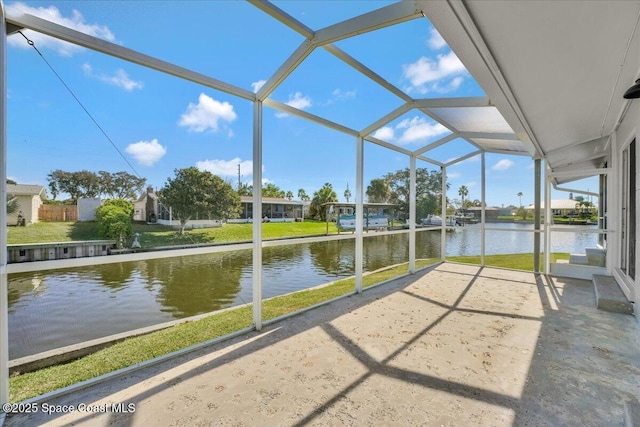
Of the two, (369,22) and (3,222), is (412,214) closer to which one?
(369,22)

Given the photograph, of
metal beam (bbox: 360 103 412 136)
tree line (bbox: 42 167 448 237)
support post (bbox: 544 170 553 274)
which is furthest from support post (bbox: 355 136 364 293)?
support post (bbox: 544 170 553 274)

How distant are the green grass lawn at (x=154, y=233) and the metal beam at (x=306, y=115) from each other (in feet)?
4.60

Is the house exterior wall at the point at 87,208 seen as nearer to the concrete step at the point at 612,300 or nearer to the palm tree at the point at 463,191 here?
the concrete step at the point at 612,300

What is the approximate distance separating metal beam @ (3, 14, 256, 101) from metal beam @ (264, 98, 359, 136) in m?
0.44

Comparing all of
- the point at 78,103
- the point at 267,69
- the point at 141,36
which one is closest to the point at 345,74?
the point at 267,69

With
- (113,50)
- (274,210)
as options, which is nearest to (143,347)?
(274,210)

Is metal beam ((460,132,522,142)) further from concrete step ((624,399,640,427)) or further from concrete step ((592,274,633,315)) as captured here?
concrete step ((624,399,640,427))

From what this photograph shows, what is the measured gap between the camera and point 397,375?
2320mm

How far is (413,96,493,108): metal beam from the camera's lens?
352 centimetres

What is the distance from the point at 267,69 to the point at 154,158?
4.89 feet

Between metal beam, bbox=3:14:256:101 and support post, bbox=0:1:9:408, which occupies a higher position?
metal beam, bbox=3:14:256:101

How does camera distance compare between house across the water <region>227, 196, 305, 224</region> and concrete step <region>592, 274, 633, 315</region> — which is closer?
house across the water <region>227, 196, 305, 224</region>

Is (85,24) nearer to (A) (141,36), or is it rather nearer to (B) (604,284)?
(A) (141,36)

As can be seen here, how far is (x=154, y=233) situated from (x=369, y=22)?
258cm
